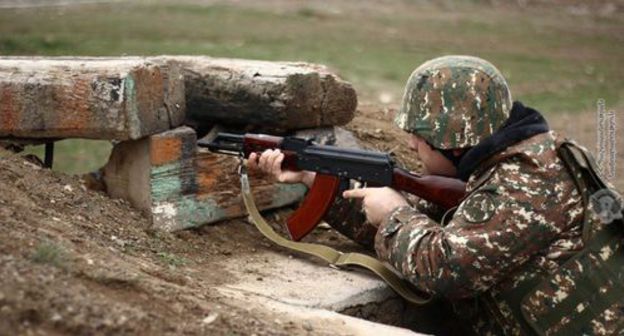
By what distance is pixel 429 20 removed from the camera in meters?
20.3

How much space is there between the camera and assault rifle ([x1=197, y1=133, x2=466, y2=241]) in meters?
4.83

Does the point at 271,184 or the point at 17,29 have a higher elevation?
the point at 271,184

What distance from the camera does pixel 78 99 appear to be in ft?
17.1

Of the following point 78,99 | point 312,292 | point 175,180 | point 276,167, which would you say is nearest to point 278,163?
point 276,167

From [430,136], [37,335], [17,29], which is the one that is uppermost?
[430,136]

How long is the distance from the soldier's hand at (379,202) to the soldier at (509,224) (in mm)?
191

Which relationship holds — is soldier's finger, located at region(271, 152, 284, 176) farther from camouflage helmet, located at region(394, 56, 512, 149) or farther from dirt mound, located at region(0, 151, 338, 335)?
camouflage helmet, located at region(394, 56, 512, 149)

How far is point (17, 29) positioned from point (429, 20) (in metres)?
7.73

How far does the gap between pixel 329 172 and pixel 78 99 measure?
1.22 m

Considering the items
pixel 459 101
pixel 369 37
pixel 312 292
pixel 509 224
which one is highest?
pixel 459 101

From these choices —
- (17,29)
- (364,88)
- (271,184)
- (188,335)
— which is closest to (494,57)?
(364,88)

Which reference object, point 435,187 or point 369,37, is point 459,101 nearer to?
point 435,187

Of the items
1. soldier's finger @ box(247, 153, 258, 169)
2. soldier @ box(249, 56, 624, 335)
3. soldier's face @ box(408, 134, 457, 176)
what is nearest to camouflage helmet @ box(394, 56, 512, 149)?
soldier @ box(249, 56, 624, 335)

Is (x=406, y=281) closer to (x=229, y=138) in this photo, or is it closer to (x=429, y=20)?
(x=229, y=138)
